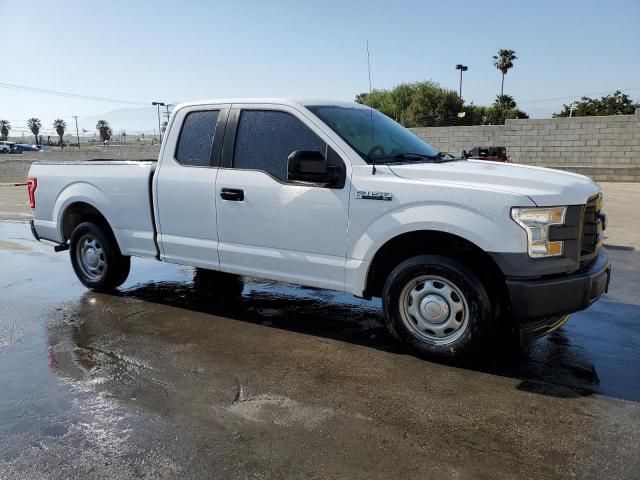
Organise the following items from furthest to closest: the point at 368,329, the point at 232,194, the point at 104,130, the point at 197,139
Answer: the point at 104,130 → the point at 197,139 → the point at 368,329 → the point at 232,194

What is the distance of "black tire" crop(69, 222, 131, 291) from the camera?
6.09 metres

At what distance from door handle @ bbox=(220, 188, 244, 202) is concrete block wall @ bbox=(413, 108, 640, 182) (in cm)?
2179

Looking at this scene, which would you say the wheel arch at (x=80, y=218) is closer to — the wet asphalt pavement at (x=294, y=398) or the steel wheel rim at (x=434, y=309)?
the wet asphalt pavement at (x=294, y=398)

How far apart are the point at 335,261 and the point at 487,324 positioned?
128 centimetres

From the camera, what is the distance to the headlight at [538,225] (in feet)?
12.0

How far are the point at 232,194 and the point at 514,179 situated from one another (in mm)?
2389

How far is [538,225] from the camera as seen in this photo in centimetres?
365

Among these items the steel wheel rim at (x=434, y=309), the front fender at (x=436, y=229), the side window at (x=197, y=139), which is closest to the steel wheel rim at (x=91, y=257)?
the side window at (x=197, y=139)

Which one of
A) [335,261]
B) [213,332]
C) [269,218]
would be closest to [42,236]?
[213,332]

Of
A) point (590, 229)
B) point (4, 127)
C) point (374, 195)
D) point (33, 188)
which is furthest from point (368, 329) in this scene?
point (4, 127)

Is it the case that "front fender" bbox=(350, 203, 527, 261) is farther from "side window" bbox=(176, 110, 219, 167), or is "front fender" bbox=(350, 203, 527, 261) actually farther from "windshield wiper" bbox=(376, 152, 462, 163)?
"side window" bbox=(176, 110, 219, 167)

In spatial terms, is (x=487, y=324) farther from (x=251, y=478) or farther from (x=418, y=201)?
(x=251, y=478)

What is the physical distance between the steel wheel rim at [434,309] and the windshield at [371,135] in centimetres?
109

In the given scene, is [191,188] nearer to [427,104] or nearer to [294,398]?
[294,398]
